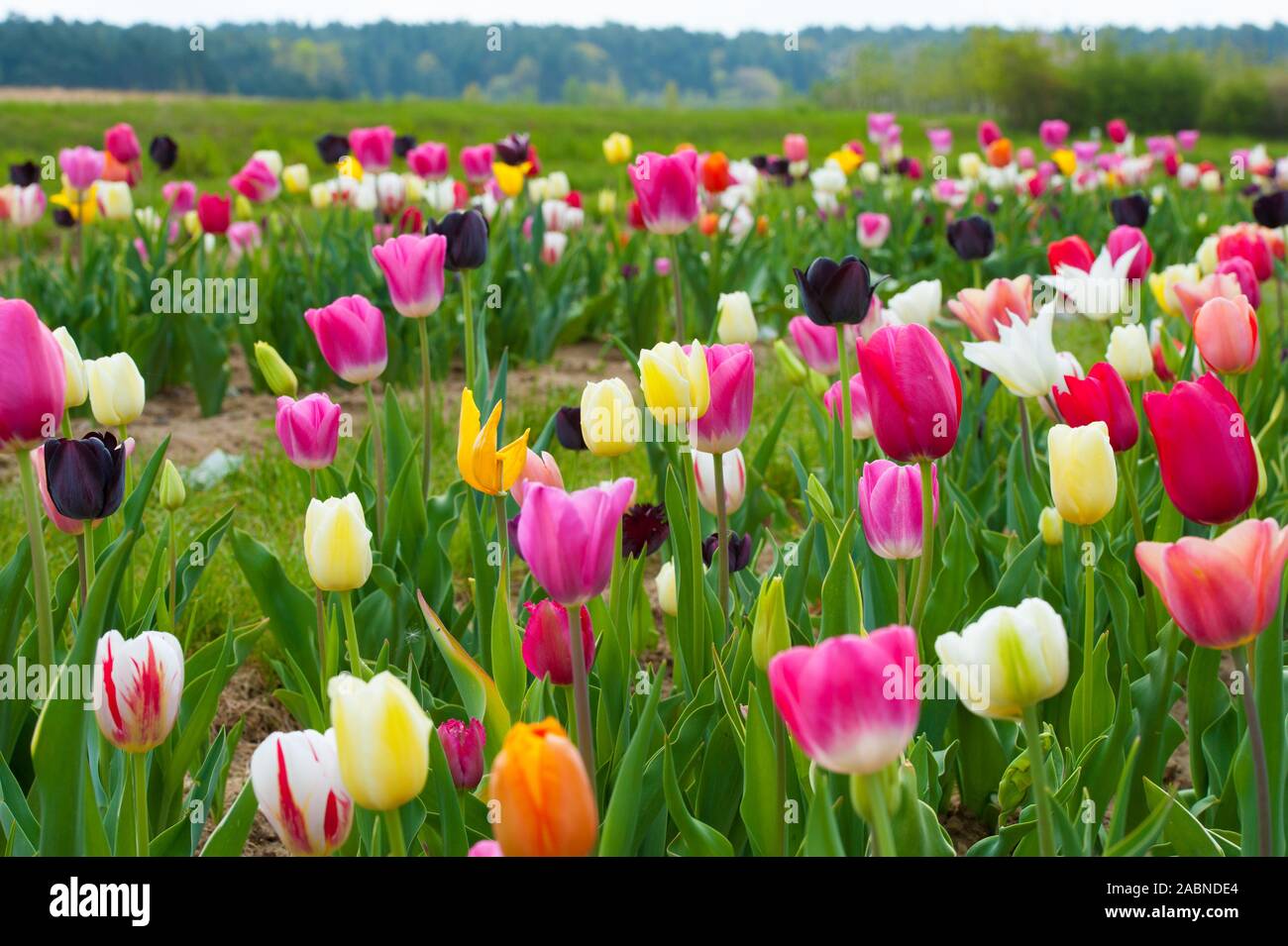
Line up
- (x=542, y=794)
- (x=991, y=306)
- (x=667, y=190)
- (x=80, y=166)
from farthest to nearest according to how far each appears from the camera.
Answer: (x=80, y=166) < (x=667, y=190) < (x=991, y=306) < (x=542, y=794)

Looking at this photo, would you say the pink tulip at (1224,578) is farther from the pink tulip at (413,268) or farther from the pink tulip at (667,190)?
the pink tulip at (667,190)

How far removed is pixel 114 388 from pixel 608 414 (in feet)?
2.68

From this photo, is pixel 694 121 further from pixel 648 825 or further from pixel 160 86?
pixel 160 86

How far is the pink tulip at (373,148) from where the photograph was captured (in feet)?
16.6

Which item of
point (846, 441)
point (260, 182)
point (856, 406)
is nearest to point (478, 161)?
point (260, 182)

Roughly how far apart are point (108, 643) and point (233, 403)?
370cm

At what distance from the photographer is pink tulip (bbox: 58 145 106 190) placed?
516 cm

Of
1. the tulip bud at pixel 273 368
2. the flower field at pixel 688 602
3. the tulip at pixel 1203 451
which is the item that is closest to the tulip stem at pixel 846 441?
the flower field at pixel 688 602

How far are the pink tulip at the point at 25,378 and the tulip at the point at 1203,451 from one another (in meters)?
1.21

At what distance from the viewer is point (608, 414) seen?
1.71 metres

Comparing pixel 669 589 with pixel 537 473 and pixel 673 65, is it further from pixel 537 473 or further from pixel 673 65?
pixel 673 65

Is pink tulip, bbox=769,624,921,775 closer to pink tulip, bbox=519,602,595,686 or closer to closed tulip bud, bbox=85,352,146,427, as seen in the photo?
pink tulip, bbox=519,602,595,686
